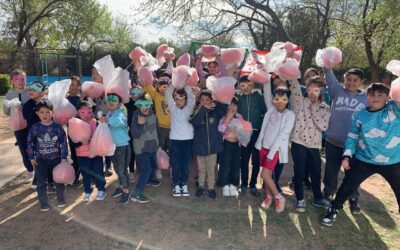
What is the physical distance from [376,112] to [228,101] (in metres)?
1.56

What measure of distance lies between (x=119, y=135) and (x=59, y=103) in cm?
78

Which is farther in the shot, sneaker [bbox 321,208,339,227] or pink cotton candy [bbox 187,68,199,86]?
pink cotton candy [bbox 187,68,199,86]

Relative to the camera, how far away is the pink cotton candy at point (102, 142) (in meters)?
3.74

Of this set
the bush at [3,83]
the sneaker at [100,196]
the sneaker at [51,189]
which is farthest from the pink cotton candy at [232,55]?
the bush at [3,83]

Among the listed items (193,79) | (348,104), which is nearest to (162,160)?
(193,79)

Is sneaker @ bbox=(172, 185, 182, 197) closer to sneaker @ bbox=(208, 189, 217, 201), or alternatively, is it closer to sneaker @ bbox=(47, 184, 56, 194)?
sneaker @ bbox=(208, 189, 217, 201)

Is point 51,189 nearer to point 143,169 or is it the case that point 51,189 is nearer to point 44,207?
point 44,207

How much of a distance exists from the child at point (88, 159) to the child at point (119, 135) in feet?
0.74

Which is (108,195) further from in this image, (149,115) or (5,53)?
(5,53)

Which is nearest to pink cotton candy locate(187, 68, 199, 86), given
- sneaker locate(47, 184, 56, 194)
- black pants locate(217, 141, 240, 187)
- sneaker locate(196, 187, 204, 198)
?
black pants locate(217, 141, 240, 187)

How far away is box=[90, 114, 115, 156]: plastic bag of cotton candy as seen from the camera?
3.74m

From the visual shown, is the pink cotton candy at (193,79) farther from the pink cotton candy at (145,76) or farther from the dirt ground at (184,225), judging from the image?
the dirt ground at (184,225)

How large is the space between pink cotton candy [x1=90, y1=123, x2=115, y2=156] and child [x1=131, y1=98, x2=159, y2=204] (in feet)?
1.10

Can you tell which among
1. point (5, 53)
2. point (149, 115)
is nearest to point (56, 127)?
point (149, 115)
